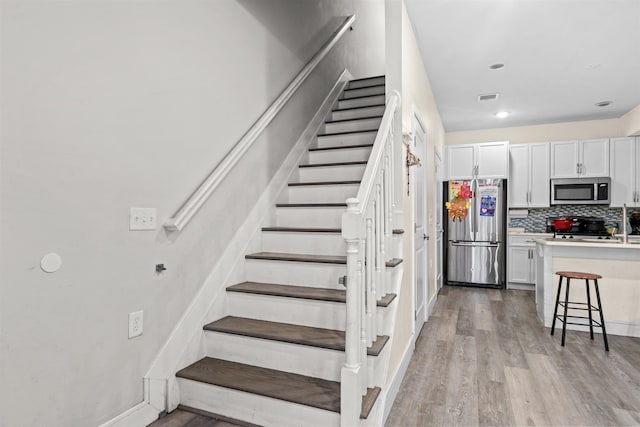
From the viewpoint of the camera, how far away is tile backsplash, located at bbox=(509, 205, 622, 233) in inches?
224

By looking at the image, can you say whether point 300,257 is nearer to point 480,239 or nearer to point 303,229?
point 303,229

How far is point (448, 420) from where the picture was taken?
210 cm

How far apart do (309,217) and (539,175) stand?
4877 millimetres

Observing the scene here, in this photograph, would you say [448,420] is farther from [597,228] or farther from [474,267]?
[597,228]

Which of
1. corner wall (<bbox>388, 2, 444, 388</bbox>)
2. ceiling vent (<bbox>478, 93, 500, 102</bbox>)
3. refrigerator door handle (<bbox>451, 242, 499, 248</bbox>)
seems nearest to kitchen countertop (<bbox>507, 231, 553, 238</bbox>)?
refrigerator door handle (<bbox>451, 242, 499, 248</bbox>)

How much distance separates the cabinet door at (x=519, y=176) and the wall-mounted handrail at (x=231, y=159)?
420 centimetres

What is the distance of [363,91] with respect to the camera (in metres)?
4.17

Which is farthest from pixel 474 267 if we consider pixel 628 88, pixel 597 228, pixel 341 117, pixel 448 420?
pixel 448 420

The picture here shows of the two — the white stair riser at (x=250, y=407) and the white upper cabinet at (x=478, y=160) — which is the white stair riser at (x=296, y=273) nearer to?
the white stair riser at (x=250, y=407)

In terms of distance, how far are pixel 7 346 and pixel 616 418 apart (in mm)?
3084

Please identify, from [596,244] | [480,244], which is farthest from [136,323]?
[480,244]

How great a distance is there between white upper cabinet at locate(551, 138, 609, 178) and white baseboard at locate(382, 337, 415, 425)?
14.7 ft

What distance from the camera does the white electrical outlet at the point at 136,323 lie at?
1691 millimetres

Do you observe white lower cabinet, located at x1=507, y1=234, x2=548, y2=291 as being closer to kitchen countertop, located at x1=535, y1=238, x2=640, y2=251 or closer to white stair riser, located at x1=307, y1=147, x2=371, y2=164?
kitchen countertop, located at x1=535, y1=238, x2=640, y2=251
